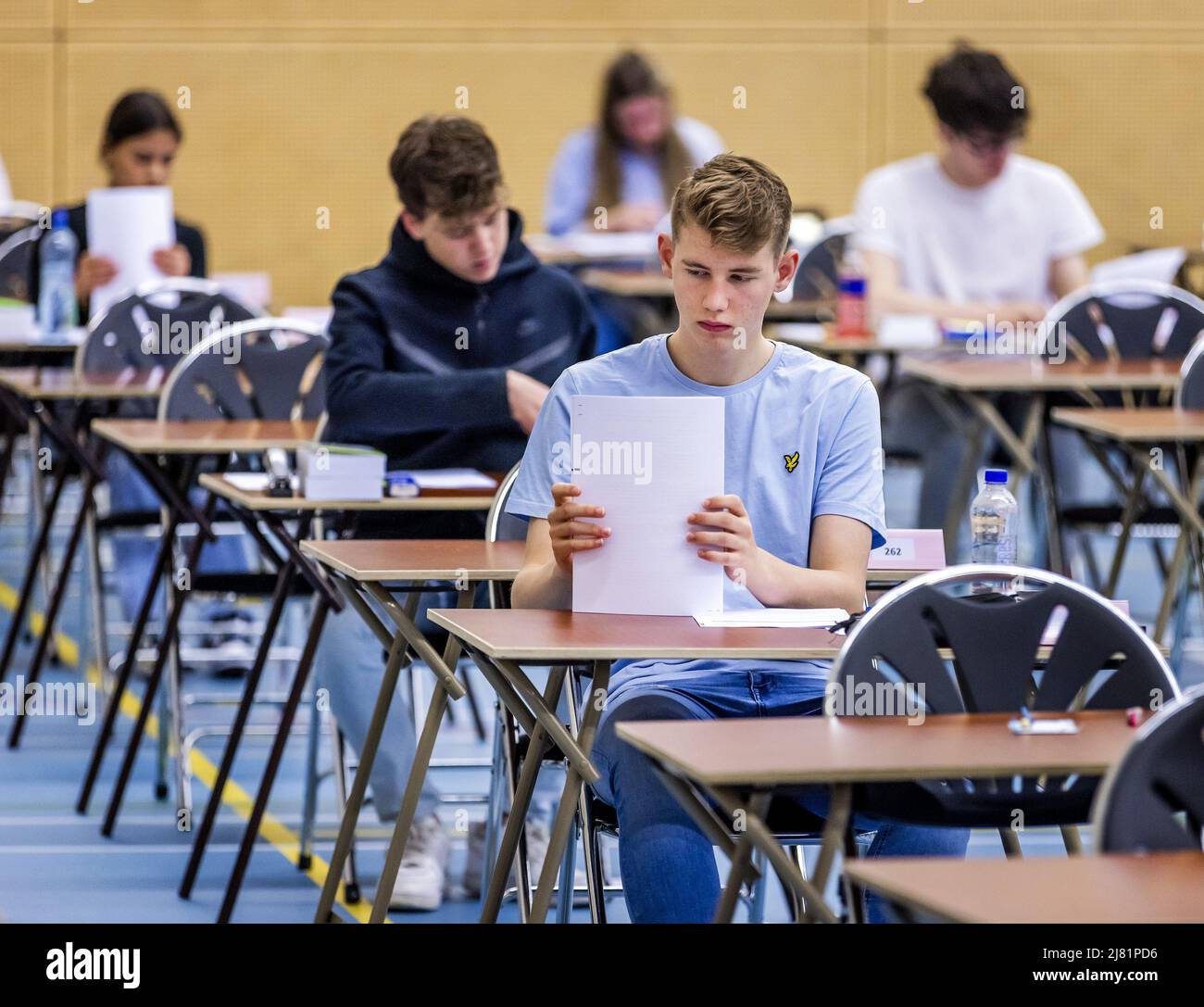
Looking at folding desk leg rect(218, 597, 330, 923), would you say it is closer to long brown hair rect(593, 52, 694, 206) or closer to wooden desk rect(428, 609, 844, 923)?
wooden desk rect(428, 609, 844, 923)

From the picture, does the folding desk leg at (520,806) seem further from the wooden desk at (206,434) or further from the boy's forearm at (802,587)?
the wooden desk at (206,434)

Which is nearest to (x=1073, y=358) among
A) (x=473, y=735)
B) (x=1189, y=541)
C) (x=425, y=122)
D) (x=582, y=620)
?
(x=1189, y=541)

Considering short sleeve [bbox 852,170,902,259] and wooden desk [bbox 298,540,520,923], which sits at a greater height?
short sleeve [bbox 852,170,902,259]

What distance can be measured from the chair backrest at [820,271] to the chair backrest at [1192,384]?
2.48 meters

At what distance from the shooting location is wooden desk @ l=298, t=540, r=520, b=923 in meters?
3.14

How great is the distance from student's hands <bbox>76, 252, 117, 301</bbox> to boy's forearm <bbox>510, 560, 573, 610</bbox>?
12.3ft

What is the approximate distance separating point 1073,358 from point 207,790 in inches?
113

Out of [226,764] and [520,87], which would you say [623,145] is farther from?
[226,764]

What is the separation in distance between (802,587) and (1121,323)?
3.41 meters

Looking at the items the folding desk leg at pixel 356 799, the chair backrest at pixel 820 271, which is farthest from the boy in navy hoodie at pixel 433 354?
the chair backrest at pixel 820 271

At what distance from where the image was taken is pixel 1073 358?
598 centimetres

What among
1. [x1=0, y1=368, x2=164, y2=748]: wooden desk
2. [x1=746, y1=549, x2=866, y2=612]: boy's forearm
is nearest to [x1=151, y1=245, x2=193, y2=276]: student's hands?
[x1=0, y1=368, x2=164, y2=748]: wooden desk

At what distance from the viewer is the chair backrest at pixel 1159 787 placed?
1.94 meters
